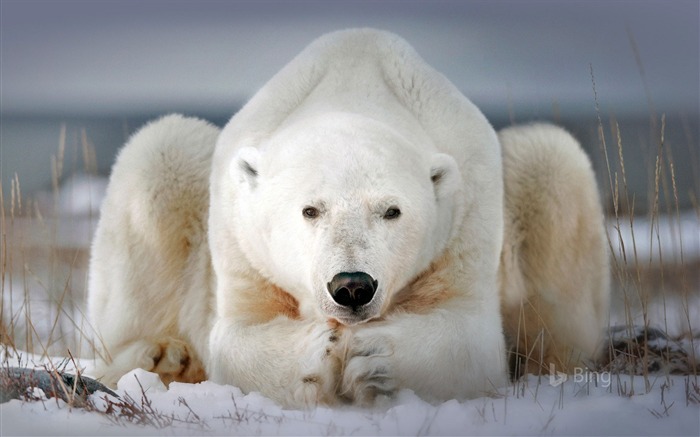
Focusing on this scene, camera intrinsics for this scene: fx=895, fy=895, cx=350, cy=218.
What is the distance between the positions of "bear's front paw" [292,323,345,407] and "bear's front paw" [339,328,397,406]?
4cm

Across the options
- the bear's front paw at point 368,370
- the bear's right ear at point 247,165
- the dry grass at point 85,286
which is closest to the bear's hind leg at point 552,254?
the dry grass at point 85,286

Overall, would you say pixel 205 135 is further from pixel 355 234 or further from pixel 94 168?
pixel 355 234

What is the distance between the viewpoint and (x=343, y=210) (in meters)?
3.15

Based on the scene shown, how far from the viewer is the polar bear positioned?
329 cm

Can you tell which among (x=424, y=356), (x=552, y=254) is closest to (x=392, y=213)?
(x=424, y=356)

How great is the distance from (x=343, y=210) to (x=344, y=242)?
150 millimetres

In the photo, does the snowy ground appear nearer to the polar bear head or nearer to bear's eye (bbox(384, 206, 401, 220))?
the polar bear head

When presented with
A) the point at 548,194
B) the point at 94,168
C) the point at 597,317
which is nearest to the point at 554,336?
the point at 597,317

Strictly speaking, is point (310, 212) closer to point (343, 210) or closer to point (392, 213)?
point (343, 210)

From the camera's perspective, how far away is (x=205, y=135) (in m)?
4.82

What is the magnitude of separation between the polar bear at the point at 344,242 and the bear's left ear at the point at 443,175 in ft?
0.04

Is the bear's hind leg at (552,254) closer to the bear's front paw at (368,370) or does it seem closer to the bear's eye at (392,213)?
the bear's front paw at (368,370)

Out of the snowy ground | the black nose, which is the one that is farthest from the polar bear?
the snowy ground

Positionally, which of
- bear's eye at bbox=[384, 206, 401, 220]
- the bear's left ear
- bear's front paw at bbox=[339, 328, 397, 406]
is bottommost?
bear's front paw at bbox=[339, 328, 397, 406]
